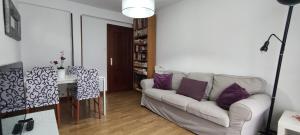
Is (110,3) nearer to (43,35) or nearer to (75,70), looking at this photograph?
(43,35)

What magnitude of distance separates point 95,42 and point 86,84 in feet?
6.25

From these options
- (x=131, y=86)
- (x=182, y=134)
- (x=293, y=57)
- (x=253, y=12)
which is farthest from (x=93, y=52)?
(x=293, y=57)

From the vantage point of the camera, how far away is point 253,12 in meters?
2.38

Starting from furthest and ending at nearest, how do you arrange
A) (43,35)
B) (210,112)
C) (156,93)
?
(43,35) < (156,93) < (210,112)

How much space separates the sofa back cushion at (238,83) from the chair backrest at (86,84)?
78.3 inches

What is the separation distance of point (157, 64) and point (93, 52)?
5.78 ft

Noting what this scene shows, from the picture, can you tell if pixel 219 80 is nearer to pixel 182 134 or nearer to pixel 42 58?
pixel 182 134

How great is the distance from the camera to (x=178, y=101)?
8.03 ft

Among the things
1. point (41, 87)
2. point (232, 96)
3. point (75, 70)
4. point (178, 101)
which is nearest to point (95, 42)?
point (75, 70)

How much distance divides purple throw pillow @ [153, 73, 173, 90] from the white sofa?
16 centimetres

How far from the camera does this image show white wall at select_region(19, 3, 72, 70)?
3.25m

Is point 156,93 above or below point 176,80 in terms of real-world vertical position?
below

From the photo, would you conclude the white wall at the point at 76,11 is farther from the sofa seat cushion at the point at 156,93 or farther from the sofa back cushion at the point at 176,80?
the sofa back cushion at the point at 176,80

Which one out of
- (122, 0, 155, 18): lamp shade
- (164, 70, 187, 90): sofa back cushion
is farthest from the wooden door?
(122, 0, 155, 18): lamp shade
